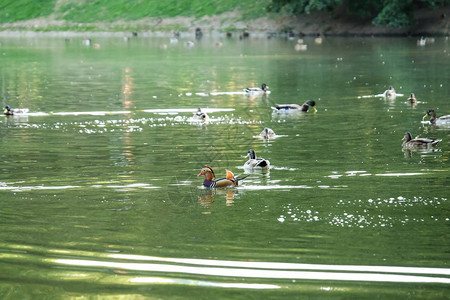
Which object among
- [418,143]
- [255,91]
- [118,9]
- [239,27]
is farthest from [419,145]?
[118,9]

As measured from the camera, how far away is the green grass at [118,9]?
116500 millimetres

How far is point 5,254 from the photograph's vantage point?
14148mm

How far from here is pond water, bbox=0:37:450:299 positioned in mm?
12836

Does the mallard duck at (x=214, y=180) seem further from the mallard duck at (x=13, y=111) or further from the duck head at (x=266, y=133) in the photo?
the mallard duck at (x=13, y=111)

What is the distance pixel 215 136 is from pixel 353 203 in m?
11.4

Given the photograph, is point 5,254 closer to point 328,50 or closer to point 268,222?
point 268,222

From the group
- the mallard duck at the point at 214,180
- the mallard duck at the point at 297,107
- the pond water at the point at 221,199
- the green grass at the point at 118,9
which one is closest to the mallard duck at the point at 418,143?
the pond water at the point at 221,199

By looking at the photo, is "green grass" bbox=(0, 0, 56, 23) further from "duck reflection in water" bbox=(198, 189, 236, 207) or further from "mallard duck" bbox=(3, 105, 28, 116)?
"duck reflection in water" bbox=(198, 189, 236, 207)

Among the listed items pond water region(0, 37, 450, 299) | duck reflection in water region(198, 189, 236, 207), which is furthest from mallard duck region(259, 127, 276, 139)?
duck reflection in water region(198, 189, 236, 207)

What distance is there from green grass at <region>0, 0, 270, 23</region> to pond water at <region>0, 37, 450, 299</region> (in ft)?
248

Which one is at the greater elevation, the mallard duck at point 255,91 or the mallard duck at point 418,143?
the mallard duck at point 418,143

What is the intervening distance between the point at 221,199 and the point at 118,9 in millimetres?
113366

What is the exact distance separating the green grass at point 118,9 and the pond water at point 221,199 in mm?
75725

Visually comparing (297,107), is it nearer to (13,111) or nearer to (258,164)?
(13,111)
